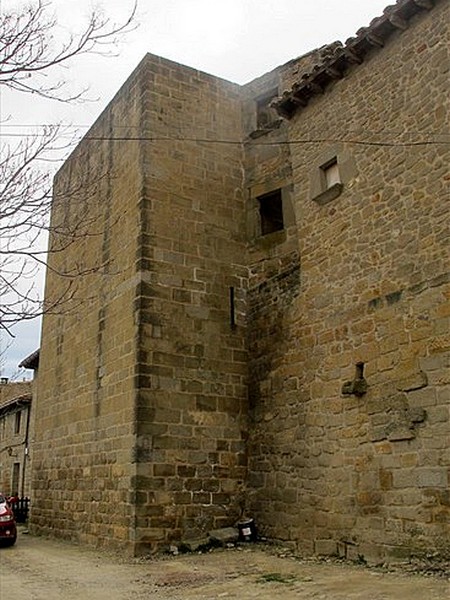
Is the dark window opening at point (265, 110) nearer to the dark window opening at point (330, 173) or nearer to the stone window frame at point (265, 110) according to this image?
the stone window frame at point (265, 110)

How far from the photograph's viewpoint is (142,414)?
8.88 m

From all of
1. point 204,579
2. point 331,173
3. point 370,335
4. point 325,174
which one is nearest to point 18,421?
point 325,174

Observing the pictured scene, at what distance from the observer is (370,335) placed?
7.82m

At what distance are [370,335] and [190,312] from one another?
293cm

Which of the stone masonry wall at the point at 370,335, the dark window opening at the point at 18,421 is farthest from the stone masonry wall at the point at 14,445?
the stone masonry wall at the point at 370,335

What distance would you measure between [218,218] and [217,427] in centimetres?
326

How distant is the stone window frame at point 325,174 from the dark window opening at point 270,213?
1.42 m

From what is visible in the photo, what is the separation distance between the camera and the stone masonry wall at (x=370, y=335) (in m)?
6.99

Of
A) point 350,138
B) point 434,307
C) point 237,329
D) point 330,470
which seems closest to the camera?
point 434,307

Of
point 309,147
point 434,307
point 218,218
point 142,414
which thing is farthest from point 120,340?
point 434,307

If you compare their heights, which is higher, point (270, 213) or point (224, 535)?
point (270, 213)

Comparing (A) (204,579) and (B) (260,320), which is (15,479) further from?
(A) (204,579)

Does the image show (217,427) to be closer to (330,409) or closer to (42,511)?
(330,409)

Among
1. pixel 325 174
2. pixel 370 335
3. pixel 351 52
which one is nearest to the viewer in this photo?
pixel 370 335
